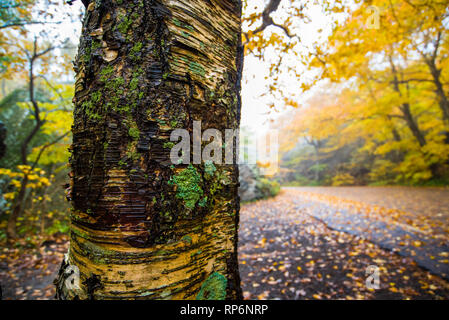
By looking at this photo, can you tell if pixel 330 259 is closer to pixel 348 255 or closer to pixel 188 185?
pixel 348 255

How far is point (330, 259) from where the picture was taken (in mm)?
3781

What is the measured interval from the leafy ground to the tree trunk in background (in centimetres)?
302

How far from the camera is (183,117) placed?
0.74m

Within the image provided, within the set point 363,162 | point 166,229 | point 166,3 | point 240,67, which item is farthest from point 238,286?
point 363,162

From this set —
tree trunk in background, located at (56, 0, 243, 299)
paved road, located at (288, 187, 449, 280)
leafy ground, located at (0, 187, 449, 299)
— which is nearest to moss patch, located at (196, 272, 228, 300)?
tree trunk in background, located at (56, 0, 243, 299)

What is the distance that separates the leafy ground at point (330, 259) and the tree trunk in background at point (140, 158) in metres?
3.02

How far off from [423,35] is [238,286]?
11814 millimetres

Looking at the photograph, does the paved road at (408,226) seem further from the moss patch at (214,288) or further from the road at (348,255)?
the moss patch at (214,288)

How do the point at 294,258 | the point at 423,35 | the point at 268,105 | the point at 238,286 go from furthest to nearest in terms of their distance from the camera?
the point at 423,35 < the point at 294,258 < the point at 268,105 < the point at 238,286

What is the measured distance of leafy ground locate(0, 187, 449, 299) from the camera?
9.70 ft

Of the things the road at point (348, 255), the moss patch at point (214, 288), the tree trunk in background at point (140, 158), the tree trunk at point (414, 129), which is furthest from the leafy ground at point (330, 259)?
the tree trunk at point (414, 129)

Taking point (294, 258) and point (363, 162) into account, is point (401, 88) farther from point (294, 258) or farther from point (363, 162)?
point (294, 258)

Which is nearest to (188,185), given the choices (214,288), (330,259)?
(214,288)

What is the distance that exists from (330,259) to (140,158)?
447 centimetres
